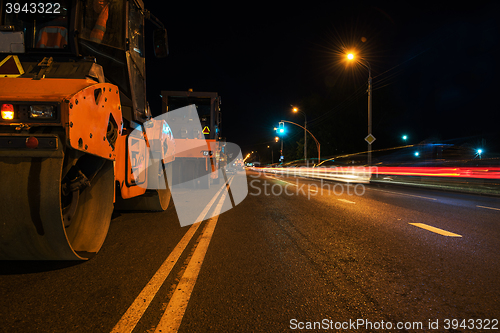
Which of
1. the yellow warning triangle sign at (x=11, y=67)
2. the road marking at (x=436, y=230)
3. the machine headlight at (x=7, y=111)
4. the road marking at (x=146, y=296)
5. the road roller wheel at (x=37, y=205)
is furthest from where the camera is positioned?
the road marking at (x=436, y=230)

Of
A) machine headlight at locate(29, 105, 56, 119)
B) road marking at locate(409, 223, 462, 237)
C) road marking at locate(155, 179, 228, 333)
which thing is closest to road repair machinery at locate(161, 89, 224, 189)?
road marking at locate(155, 179, 228, 333)

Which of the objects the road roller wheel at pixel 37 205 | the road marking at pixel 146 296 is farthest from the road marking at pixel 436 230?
the road roller wheel at pixel 37 205

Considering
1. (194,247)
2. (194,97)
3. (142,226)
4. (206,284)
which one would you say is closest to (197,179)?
(194,97)

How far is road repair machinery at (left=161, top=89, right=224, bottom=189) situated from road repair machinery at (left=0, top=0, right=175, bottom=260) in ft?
20.6

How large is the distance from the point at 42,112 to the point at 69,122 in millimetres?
245

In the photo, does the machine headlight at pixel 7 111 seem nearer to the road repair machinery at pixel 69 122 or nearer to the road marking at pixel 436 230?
the road repair machinery at pixel 69 122

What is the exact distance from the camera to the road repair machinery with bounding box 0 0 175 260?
8.01 feet

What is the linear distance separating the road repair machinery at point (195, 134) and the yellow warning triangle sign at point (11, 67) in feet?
24.0

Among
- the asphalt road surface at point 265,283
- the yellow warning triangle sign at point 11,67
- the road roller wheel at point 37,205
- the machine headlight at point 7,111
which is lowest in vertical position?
the asphalt road surface at point 265,283

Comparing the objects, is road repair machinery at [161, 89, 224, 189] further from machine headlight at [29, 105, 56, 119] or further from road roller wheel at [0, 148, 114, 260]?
machine headlight at [29, 105, 56, 119]

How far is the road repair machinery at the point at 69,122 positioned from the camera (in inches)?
96.1

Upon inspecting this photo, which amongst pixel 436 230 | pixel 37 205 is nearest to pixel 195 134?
pixel 436 230

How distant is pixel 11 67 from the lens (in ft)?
10.5

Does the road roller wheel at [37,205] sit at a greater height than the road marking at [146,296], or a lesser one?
greater
